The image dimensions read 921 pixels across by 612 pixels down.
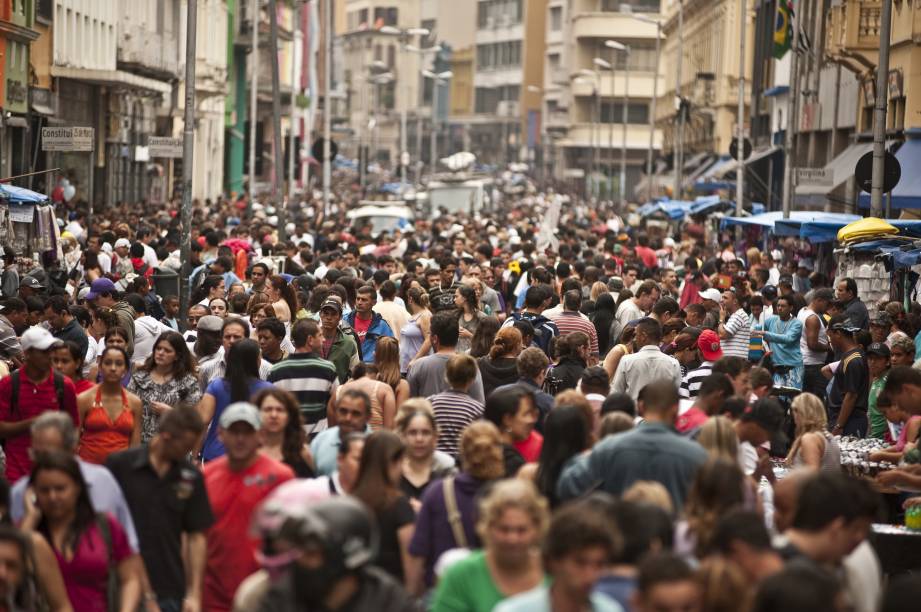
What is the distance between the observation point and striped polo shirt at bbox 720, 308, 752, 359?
1817 cm

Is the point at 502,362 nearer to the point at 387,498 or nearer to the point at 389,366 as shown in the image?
the point at 389,366

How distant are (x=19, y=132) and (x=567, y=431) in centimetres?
2909

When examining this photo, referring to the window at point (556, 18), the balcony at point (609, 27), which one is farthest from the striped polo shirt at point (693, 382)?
the window at point (556, 18)

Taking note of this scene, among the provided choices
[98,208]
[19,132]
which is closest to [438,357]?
[19,132]

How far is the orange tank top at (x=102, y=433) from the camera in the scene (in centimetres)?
1098

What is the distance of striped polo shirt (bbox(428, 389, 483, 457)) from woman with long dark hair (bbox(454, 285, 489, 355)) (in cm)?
567

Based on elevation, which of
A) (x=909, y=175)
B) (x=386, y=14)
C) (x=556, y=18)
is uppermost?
(x=386, y=14)

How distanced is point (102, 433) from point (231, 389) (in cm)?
79

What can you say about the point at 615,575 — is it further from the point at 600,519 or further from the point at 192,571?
the point at 192,571

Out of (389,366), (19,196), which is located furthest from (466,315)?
(19,196)

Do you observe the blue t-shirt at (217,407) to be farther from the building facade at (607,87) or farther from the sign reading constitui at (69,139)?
the building facade at (607,87)

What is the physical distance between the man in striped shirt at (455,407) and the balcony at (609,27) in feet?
371

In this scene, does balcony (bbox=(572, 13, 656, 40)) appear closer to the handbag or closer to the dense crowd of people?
the dense crowd of people

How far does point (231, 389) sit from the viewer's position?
11492 mm
